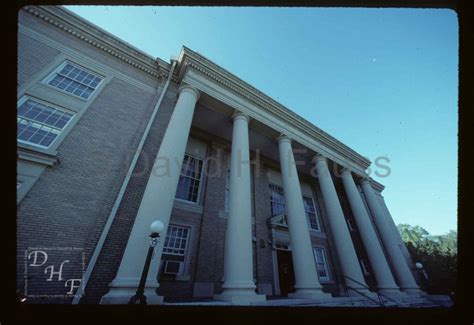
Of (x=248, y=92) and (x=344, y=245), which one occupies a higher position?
(x=248, y=92)

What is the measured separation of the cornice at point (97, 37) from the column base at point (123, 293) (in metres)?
10.1

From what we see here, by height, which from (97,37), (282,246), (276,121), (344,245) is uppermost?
(97,37)

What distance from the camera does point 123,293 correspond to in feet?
16.5

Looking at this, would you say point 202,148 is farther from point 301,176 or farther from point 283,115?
point 301,176

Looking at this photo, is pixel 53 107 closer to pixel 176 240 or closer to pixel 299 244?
pixel 176 240

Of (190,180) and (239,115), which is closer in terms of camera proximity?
(239,115)

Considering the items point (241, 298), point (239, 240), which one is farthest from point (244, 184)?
point (241, 298)

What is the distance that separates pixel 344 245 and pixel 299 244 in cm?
368

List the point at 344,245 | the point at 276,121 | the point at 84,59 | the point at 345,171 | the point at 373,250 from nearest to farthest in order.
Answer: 1. the point at 84,59
2. the point at 344,245
3. the point at 276,121
4. the point at 373,250
5. the point at 345,171

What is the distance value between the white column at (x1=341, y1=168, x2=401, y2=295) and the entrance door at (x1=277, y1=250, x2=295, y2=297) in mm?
4845

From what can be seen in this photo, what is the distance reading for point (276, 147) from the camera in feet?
46.6

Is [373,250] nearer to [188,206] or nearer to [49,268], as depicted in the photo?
[188,206]

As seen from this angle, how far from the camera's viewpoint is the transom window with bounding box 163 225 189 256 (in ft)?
29.9

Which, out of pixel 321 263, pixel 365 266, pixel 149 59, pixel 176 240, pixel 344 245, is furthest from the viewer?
pixel 365 266
